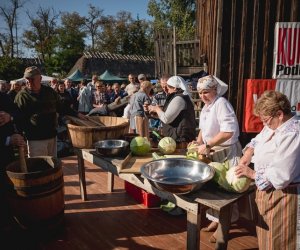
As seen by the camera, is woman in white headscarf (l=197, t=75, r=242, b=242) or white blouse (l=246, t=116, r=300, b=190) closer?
white blouse (l=246, t=116, r=300, b=190)

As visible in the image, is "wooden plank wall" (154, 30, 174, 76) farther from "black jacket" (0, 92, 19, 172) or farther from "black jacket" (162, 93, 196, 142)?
"black jacket" (0, 92, 19, 172)

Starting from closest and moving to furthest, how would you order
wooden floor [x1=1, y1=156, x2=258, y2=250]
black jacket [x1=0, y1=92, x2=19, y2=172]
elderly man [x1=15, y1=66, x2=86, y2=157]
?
wooden floor [x1=1, y1=156, x2=258, y2=250], black jacket [x1=0, y1=92, x2=19, y2=172], elderly man [x1=15, y1=66, x2=86, y2=157]

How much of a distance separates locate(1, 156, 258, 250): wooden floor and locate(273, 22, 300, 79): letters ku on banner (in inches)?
113

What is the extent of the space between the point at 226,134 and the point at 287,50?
3.01m

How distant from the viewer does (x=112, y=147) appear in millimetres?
3205

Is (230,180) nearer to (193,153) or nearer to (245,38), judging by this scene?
(193,153)

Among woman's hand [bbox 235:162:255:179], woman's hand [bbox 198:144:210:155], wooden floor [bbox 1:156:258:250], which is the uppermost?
woman's hand [bbox 198:144:210:155]

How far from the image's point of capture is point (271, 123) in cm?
223

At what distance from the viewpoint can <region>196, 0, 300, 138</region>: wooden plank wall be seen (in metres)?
5.05

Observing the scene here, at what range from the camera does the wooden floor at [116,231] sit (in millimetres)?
3309

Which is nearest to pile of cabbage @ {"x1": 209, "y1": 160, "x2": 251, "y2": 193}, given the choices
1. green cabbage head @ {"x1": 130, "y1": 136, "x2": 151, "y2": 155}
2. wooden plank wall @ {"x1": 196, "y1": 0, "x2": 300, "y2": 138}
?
green cabbage head @ {"x1": 130, "y1": 136, "x2": 151, "y2": 155}

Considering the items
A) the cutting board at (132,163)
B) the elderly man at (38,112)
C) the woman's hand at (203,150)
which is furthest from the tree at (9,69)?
the woman's hand at (203,150)

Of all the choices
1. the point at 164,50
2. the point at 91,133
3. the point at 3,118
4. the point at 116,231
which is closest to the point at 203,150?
the point at 91,133

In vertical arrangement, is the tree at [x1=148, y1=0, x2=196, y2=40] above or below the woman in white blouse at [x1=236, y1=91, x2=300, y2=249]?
above
